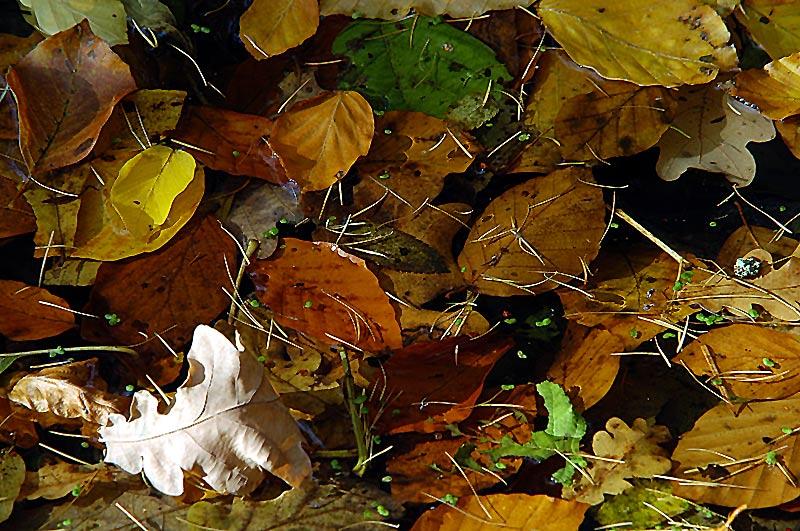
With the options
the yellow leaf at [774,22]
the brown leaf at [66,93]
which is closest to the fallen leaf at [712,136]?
the yellow leaf at [774,22]

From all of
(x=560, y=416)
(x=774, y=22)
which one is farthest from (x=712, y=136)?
(x=560, y=416)

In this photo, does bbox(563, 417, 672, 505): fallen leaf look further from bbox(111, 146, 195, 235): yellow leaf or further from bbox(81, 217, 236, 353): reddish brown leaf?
bbox(111, 146, 195, 235): yellow leaf

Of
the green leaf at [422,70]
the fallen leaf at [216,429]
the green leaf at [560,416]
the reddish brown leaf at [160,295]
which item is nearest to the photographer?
the fallen leaf at [216,429]

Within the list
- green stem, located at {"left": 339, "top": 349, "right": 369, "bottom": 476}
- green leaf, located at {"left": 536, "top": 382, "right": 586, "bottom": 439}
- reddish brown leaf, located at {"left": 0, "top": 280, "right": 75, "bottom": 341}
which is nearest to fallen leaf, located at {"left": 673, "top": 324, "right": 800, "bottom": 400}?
green leaf, located at {"left": 536, "top": 382, "right": 586, "bottom": 439}

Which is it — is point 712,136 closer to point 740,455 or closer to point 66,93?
point 740,455

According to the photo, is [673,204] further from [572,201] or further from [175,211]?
[175,211]

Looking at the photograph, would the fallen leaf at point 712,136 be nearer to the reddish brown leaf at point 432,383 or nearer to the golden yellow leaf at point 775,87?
the golden yellow leaf at point 775,87

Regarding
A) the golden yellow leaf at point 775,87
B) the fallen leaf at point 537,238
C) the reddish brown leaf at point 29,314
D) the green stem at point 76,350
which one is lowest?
the green stem at point 76,350

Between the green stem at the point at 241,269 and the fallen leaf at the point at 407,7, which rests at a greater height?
the fallen leaf at the point at 407,7
